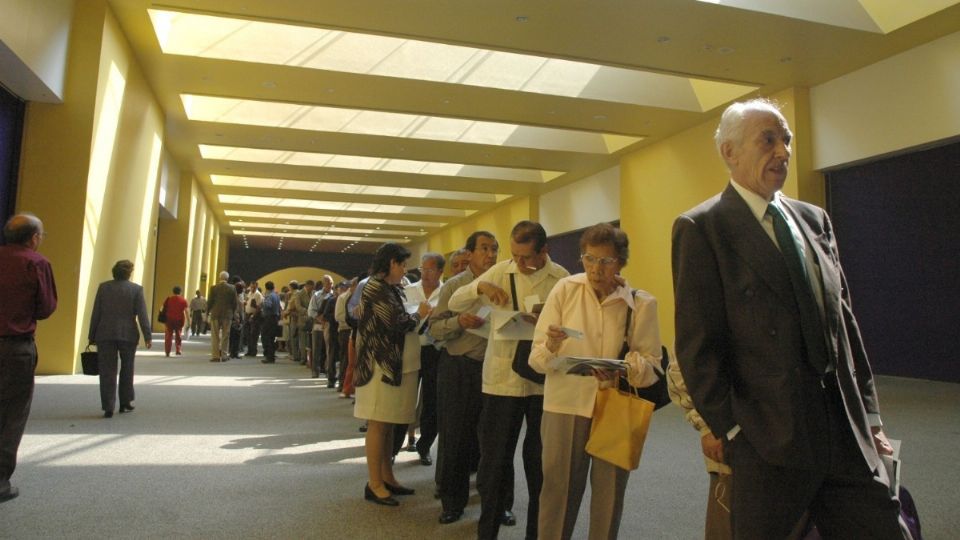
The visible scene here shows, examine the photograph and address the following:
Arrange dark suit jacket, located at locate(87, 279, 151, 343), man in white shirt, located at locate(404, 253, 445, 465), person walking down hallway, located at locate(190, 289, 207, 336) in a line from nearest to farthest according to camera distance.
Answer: man in white shirt, located at locate(404, 253, 445, 465), dark suit jacket, located at locate(87, 279, 151, 343), person walking down hallway, located at locate(190, 289, 207, 336)

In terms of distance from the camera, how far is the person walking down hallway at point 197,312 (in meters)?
21.4

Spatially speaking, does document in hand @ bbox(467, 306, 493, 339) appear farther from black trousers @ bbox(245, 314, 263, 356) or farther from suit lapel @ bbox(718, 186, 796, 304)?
black trousers @ bbox(245, 314, 263, 356)

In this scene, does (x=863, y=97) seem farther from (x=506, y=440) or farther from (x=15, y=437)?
(x=15, y=437)

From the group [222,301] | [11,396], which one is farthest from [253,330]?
[11,396]

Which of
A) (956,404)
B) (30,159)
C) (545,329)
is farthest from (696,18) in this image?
(30,159)

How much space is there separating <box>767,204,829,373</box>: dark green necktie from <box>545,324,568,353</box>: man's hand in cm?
111

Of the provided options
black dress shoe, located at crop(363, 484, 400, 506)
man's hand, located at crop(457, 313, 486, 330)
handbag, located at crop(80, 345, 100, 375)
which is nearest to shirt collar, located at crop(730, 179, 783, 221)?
man's hand, located at crop(457, 313, 486, 330)

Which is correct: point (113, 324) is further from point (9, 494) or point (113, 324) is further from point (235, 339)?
point (235, 339)

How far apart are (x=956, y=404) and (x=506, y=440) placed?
7.30 metres

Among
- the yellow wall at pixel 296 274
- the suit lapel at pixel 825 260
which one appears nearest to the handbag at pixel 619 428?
the suit lapel at pixel 825 260

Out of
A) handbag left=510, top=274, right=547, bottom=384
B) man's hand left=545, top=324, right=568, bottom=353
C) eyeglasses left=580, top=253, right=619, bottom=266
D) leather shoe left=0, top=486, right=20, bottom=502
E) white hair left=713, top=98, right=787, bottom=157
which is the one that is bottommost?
leather shoe left=0, top=486, right=20, bottom=502

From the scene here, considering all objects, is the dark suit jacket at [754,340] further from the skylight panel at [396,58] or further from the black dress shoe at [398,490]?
the skylight panel at [396,58]

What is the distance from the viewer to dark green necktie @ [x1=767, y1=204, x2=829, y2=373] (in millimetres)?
1619

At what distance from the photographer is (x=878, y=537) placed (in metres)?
1.57
